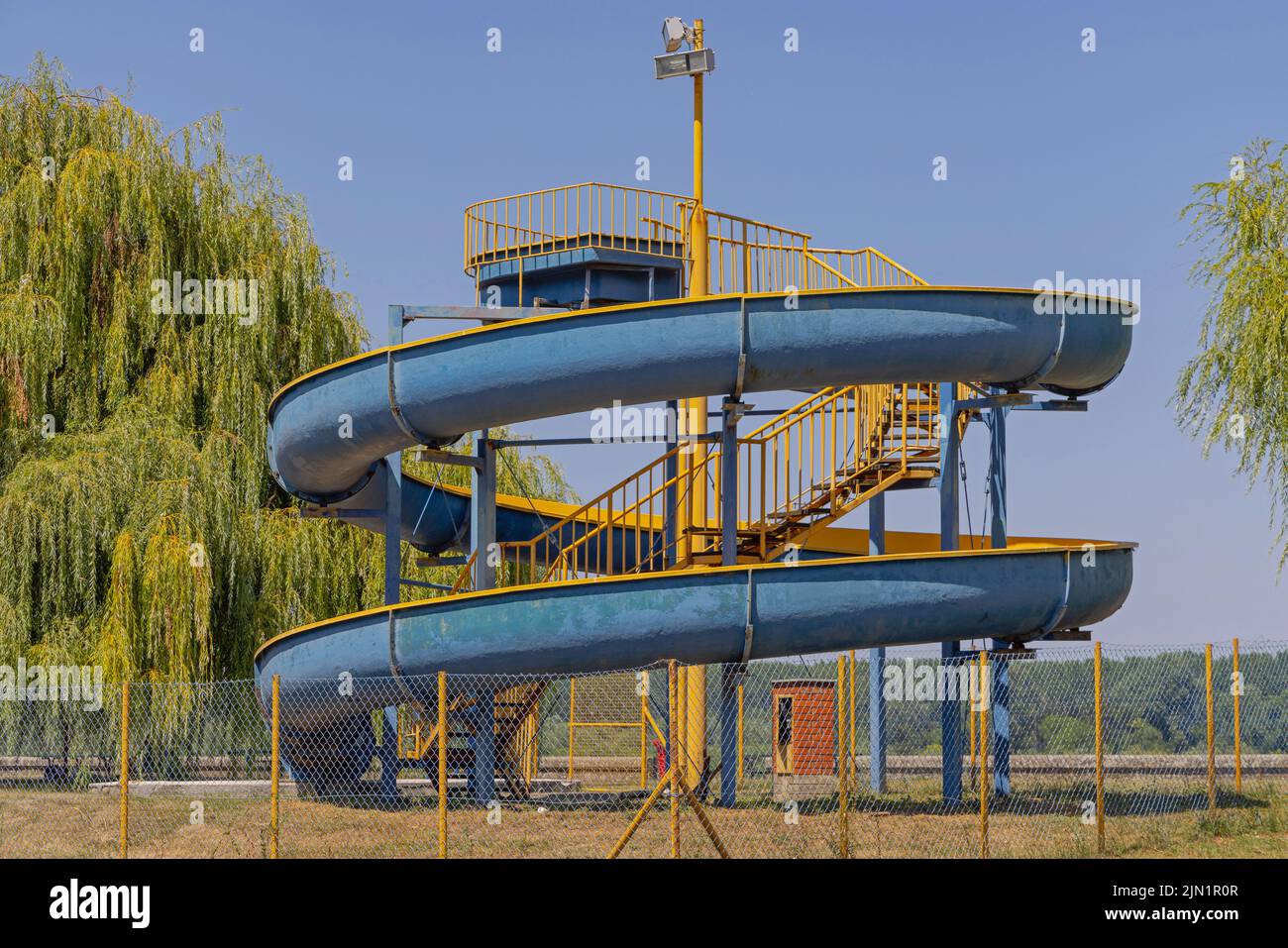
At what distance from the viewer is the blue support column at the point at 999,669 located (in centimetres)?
2066

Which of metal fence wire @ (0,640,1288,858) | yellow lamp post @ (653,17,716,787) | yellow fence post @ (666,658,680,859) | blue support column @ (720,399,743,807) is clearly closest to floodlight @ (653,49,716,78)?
yellow lamp post @ (653,17,716,787)

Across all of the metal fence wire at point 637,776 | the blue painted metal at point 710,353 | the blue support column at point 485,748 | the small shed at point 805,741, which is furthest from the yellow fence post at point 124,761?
the small shed at point 805,741

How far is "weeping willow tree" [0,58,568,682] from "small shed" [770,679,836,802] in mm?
8372

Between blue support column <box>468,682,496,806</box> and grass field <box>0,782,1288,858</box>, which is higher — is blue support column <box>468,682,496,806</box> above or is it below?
above

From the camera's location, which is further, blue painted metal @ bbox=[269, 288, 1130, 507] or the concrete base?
the concrete base

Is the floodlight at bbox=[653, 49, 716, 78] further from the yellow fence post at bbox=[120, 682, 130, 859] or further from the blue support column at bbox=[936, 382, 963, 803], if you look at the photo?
the yellow fence post at bbox=[120, 682, 130, 859]

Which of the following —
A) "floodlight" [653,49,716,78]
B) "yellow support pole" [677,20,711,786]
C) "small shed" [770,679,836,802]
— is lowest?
"small shed" [770,679,836,802]

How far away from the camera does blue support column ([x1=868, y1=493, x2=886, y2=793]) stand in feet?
73.6

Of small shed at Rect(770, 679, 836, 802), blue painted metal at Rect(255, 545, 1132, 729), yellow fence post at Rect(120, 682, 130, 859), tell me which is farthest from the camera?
small shed at Rect(770, 679, 836, 802)

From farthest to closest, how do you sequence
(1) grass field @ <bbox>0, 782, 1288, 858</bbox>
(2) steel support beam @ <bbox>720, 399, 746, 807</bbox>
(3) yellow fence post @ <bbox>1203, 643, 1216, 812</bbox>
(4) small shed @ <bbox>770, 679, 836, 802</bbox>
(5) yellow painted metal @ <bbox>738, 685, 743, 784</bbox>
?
1. (5) yellow painted metal @ <bbox>738, 685, 743, 784</bbox>
2. (4) small shed @ <bbox>770, 679, 836, 802</bbox>
3. (2) steel support beam @ <bbox>720, 399, 746, 807</bbox>
4. (3) yellow fence post @ <bbox>1203, 643, 1216, 812</bbox>
5. (1) grass field @ <bbox>0, 782, 1288, 858</bbox>

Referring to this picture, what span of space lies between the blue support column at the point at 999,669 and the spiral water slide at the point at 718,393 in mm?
1513

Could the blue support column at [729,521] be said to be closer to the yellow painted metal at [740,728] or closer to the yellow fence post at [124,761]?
the yellow painted metal at [740,728]

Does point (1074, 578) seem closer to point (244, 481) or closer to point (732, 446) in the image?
point (732, 446)

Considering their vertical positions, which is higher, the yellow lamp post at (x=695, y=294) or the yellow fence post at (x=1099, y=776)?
the yellow lamp post at (x=695, y=294)
